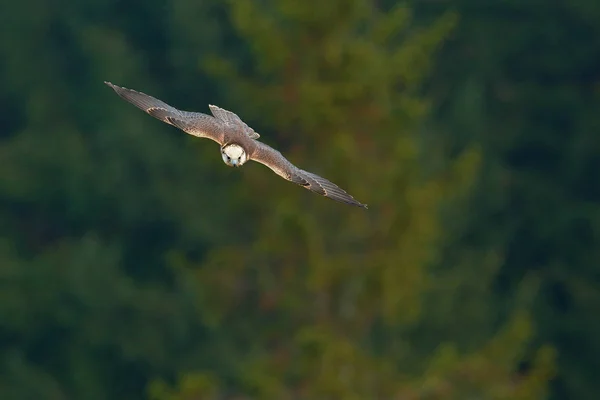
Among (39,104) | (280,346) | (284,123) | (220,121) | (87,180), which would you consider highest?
(39,104)

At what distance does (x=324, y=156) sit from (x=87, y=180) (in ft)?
38.3

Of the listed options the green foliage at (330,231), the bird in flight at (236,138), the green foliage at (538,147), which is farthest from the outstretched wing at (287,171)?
the green foliage at (538,147)

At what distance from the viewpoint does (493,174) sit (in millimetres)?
33125

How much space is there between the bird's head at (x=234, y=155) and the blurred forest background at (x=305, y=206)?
23.5 feet

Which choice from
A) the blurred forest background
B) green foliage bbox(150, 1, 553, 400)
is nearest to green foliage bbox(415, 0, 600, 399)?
the blurred forest background

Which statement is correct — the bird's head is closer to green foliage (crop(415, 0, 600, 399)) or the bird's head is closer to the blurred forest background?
the blurred forest background

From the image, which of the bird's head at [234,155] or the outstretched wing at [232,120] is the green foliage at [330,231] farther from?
the bird's head at [234,155]

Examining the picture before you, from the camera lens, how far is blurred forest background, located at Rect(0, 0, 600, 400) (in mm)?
21672

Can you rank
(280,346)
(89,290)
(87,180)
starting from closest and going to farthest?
(280,346), (89,290), (87,180)

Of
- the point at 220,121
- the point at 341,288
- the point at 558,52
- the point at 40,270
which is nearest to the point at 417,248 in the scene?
the point at 341,288

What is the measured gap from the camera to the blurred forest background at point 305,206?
2167 centimetres

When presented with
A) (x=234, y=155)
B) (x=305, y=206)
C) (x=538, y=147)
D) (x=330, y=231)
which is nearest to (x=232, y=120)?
(x=234, y=155)

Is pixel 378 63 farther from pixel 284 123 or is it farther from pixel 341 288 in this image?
pixel 341 288

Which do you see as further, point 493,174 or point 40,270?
point 493,174
